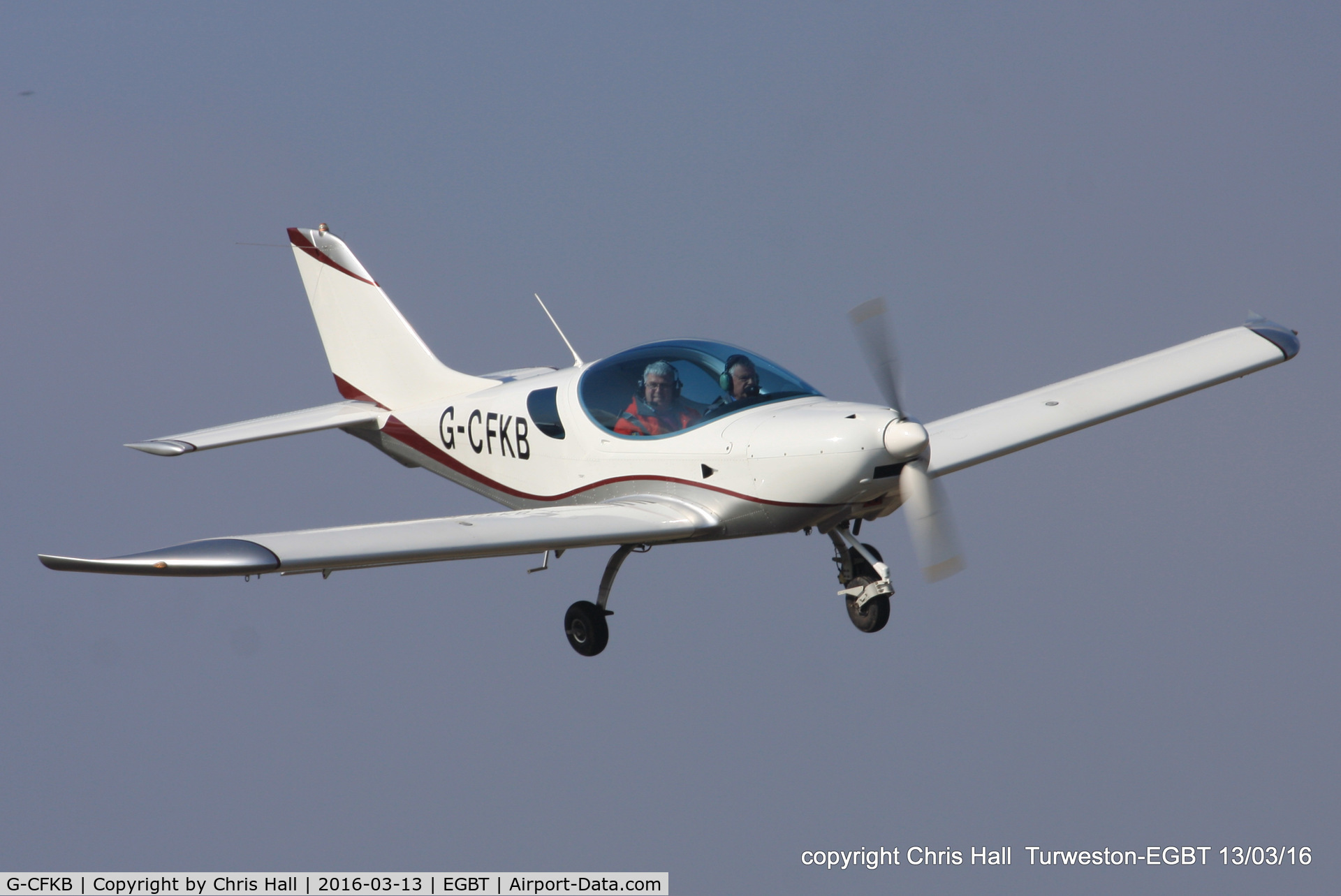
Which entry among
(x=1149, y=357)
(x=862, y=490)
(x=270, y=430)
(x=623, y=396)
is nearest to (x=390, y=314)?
(x=270, y=430)

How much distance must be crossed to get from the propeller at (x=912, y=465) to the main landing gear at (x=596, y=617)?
2.88 m

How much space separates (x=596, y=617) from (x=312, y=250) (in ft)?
21.7

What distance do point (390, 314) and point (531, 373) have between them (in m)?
2.17

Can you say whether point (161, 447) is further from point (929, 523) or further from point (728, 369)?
point (929, 523)

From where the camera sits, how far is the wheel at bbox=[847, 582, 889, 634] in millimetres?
12953

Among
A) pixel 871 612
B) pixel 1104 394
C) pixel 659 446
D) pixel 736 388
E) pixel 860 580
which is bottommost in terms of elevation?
pixel 871 612

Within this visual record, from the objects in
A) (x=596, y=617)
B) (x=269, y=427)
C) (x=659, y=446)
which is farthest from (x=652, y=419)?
(x=269, y=427)

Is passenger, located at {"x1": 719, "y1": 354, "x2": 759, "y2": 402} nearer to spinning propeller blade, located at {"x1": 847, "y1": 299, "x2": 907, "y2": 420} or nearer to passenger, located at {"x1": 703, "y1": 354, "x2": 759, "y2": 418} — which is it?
passenger, located at {"x1": 703, "y1": 354, "x2": 759, "y2": 418}

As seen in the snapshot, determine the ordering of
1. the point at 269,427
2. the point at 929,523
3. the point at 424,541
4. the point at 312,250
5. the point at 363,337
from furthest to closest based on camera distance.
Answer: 1. the point at 312,250
2. the point at 363,337
3. the point at 269,427
4. the point at 929,523
5. the point at 424,541

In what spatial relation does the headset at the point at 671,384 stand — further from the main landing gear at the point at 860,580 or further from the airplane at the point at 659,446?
the main landing gear at the point at 860,580

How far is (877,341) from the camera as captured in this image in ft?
38.3

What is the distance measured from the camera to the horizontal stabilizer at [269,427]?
14758mm

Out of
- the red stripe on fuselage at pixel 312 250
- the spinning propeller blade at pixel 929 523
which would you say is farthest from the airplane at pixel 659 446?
the red stripe on fuselage at pixel 312 250

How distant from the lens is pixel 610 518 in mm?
12367
